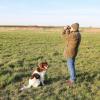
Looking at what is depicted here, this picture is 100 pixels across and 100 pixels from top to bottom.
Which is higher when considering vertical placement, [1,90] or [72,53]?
[72,53]

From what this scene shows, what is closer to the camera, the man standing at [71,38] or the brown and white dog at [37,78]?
the brown and white dog at [37,78]

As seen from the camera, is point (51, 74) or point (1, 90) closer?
point (1, 90)

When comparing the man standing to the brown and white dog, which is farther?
the man standing

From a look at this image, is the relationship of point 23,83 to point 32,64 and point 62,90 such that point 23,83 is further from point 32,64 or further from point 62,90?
point 32,64

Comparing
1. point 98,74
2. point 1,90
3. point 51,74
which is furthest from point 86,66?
point 1,90

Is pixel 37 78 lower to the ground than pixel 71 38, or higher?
lower

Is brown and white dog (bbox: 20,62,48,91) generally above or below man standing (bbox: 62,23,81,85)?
below

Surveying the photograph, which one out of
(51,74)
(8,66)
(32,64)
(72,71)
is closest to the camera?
(72,71)

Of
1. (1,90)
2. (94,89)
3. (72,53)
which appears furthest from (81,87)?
(1,90)

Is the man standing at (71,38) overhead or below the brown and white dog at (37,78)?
overhead

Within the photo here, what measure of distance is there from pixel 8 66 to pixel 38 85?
11.3 feet

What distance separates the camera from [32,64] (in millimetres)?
13867

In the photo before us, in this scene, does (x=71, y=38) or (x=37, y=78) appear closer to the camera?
(x=37, y=78)

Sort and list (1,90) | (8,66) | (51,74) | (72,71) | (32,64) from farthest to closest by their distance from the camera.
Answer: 1. (32,64)
2. (8,66)
3. (51,74)
4. (72,71)
5. (1,90)
